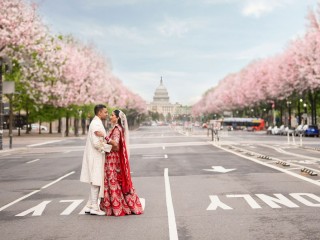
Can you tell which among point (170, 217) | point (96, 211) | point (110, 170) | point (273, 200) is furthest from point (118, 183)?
point (273, 200)

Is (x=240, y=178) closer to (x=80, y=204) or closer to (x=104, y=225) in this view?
(x=80, y=204)

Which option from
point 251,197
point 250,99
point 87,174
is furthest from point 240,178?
point 250,99

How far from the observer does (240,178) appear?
15.9 meters

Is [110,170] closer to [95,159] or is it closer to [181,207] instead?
[95,159]

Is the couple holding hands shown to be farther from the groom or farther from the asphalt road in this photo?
the asphalt road

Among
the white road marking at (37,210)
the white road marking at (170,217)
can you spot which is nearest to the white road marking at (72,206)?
the white road marking at (37,210)

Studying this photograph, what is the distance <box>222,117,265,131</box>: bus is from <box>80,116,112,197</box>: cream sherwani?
10717 cm

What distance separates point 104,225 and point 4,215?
93.3 inches

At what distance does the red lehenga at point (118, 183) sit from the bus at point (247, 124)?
351ft

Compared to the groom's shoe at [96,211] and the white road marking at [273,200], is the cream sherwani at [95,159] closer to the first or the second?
the groom's shoe at [96,211]

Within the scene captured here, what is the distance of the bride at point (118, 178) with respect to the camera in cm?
960

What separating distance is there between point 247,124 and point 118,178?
115 meters

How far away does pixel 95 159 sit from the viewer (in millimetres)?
9641

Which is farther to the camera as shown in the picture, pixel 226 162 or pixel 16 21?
pixel 16 21
